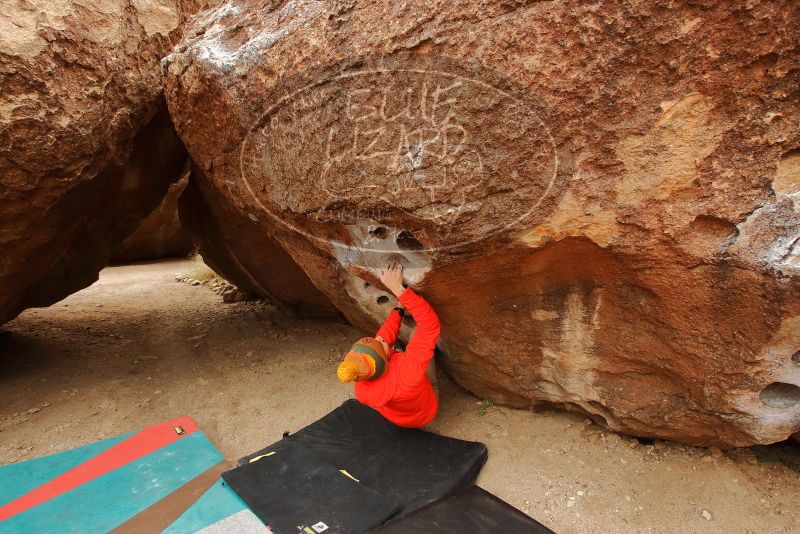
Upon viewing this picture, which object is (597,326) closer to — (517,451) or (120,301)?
(517,451)

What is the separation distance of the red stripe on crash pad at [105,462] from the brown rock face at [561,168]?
130 centimetres

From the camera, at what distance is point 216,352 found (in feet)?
11.9

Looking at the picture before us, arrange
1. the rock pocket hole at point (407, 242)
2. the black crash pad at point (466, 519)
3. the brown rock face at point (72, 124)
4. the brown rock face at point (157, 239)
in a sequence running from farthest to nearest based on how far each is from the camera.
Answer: the brown rock face at point (157, 239)
the brown rock face at point (72, 124)
the rock pocket hole at point (407, 242)
the black crash pad at point (466, 519)

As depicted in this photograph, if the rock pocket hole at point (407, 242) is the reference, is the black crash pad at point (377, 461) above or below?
below

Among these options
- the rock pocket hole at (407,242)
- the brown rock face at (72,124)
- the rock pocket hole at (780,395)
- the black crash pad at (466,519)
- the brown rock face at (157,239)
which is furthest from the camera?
the brown rock face at (157,239)

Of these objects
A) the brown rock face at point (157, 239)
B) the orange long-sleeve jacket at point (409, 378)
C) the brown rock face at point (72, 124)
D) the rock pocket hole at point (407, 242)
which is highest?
the brown rock face at point (72, 124)

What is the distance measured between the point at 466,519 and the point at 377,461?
1.73 ft

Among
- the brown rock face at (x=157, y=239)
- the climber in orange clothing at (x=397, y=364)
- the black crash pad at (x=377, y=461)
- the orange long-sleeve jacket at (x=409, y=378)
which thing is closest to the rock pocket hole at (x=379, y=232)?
the climber in orange clothing at (x=397, y=364)

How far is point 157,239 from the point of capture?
328 inches

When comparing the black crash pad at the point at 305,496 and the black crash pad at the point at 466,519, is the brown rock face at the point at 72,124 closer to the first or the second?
the black crash pad at the point at 305,496

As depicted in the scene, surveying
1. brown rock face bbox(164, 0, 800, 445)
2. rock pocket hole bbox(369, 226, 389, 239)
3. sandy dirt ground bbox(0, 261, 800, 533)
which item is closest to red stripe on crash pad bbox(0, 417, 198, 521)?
sandy dirt ground bbox(0, 261, 800, 533)

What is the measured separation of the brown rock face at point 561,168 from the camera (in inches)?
55.6

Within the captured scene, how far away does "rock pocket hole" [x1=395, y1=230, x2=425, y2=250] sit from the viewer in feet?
6.52

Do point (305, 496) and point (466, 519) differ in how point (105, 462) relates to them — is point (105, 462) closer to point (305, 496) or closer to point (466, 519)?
point (305, 496)
